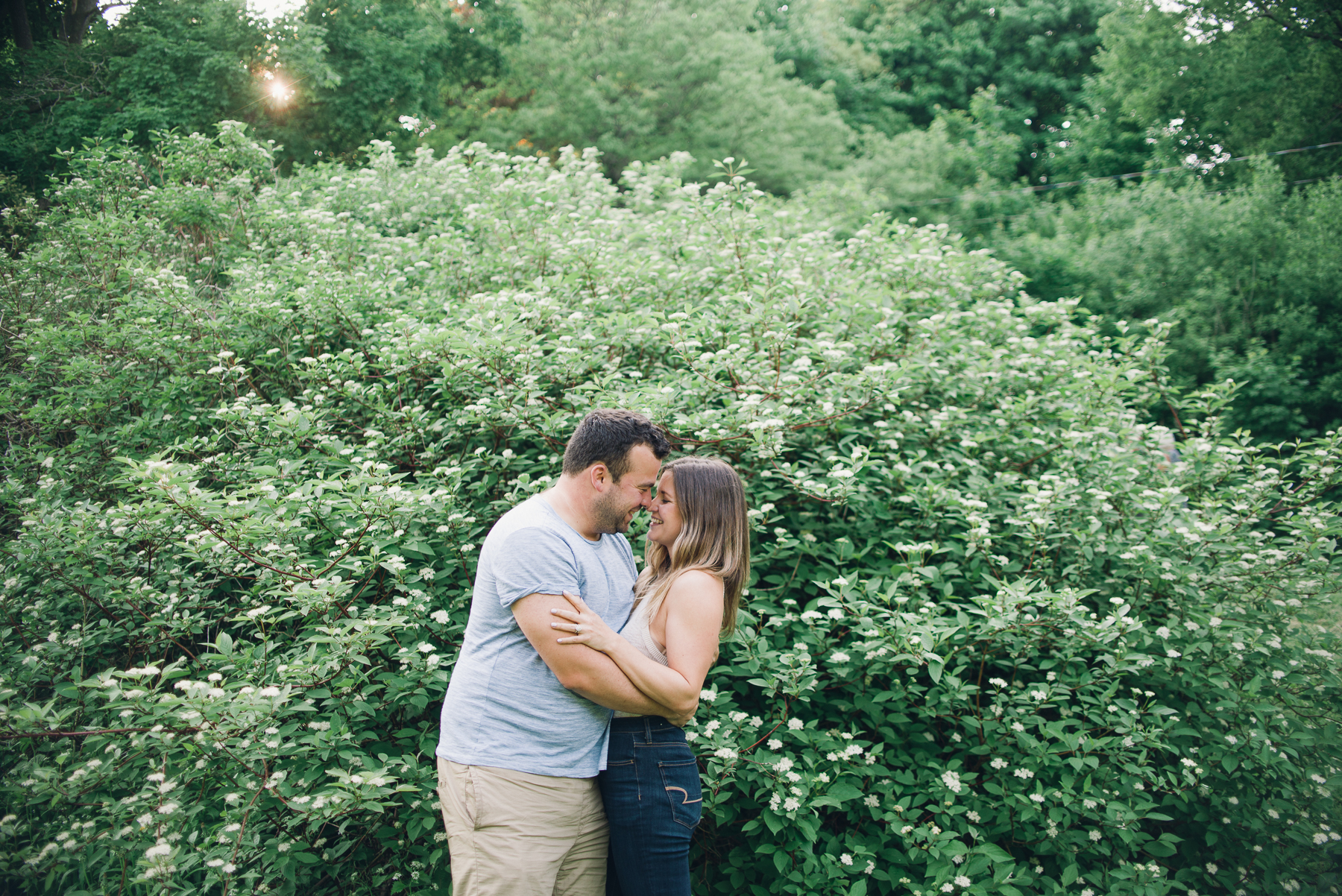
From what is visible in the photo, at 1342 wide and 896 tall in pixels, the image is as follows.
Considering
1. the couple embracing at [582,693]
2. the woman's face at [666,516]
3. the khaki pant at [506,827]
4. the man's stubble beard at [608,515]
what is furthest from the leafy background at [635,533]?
the man's stubble beard at [608,515]

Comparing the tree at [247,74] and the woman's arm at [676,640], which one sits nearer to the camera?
the woman's arm at [676,640]

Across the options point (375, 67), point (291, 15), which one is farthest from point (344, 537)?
point (375, 67)

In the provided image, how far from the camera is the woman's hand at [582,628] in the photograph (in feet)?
6.48

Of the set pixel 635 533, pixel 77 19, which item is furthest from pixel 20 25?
pixel 635 533

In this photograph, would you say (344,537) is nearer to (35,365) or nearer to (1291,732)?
(35,365)

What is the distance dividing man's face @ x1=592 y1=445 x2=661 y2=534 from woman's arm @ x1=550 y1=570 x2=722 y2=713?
0.26 m

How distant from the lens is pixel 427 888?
2.69 m

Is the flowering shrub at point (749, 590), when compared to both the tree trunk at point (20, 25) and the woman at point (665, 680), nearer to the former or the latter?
the woman at point (665, 680)

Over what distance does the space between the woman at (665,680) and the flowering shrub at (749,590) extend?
1.94ft

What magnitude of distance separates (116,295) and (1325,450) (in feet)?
24.4

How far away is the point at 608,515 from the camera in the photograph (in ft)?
7.39

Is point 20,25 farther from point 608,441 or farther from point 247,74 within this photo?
point 608,441

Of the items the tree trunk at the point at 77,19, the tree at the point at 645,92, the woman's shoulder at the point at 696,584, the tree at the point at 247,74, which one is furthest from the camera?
the tree at the point at 645,92

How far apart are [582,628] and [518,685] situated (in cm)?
29
